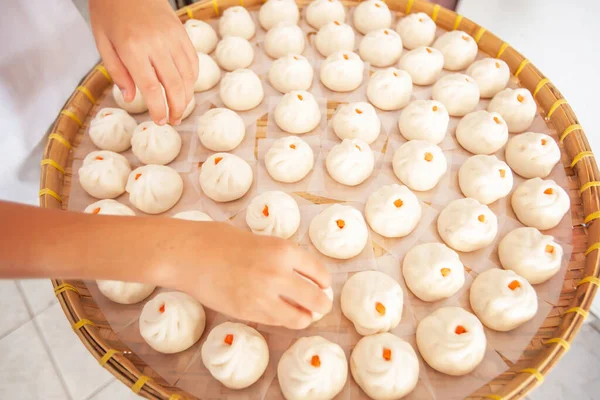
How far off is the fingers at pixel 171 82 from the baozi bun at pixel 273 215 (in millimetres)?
317

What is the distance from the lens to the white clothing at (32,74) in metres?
1.21

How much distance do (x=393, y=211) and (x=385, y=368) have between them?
416 mm

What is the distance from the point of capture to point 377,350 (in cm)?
98

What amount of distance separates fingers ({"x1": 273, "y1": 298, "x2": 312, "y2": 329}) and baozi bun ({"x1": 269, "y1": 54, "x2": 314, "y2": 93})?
933 millimetres

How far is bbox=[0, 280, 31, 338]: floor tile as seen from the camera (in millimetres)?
1980

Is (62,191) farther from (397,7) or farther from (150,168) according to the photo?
(397,7)

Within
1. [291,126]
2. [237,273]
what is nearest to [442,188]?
[291,126]

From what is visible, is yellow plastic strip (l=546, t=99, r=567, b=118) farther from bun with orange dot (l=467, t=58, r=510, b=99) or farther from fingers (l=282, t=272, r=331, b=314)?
fingers (l=282, t=272, r=331, b=314)

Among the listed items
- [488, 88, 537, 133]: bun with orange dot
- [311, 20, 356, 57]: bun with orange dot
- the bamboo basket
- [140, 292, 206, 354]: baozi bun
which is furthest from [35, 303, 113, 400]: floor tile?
[488, 88, 537, 133]: bun with orange dot

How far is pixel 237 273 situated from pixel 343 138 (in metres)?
0.80

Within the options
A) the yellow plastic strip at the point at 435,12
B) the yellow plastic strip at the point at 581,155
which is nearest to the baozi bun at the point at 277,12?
the yellow plastic strip at the point at 435,12

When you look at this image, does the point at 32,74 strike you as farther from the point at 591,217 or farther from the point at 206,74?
the point at 591,217

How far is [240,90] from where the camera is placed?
1408 millimetres

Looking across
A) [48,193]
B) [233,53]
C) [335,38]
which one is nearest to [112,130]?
[48,193]
